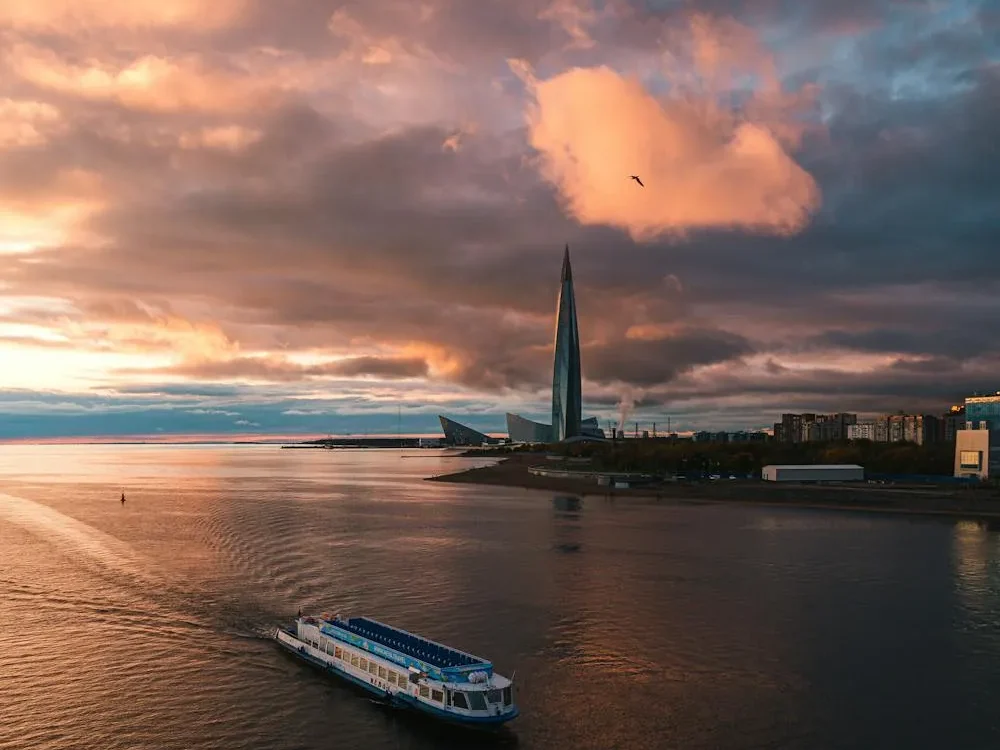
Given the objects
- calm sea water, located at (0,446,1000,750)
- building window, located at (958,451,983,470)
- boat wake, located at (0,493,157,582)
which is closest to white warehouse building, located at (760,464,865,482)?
building window, located at (958,451,983,470)

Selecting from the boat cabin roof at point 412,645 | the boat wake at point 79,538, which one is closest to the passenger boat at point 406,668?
the boat cabin roof at point 412,645

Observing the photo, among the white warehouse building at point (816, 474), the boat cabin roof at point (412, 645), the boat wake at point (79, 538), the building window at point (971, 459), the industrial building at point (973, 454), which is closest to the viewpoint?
the boat cabin roof at point (412, 645)

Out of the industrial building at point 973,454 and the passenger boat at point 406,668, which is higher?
Result: the industrial building at point 973,454

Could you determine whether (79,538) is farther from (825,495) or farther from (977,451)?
(977,451)

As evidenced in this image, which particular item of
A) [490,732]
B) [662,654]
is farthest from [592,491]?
[490,732]

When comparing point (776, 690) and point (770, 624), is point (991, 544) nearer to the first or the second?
point (770, 624)

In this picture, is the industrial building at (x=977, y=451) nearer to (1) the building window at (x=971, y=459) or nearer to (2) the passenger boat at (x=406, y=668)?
(1) the building window at (x=971, y=459)
